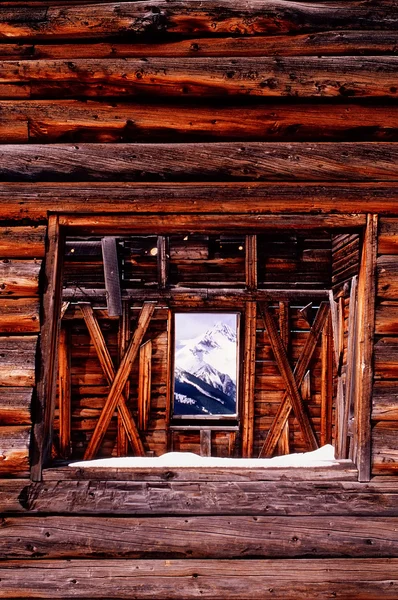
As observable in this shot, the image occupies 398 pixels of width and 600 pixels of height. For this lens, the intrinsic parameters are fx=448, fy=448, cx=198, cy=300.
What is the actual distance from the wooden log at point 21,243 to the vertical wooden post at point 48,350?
0.17 ft

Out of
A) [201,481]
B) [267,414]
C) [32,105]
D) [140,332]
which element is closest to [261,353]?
[267,414]

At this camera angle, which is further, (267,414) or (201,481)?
(267,414)

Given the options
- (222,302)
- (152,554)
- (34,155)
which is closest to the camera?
(152,554)

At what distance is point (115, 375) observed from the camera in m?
7.09

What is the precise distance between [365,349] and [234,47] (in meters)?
1.97

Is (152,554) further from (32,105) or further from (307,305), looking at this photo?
(307,305)

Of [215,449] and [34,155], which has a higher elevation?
A: [34,155]

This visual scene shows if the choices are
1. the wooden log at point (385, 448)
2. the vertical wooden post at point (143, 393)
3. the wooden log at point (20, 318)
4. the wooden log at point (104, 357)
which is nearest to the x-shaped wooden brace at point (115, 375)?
the wooden log at point (104, 357)

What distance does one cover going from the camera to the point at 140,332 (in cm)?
708

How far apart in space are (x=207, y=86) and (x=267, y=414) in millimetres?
5647

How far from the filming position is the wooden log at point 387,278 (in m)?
2.54

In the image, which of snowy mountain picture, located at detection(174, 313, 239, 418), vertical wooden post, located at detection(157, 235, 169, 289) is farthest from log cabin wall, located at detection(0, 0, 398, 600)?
snowy mountain picture, located at detection(174, 313, 239, 418)

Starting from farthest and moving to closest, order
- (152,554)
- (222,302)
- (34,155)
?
(222,302) < (34,155) < (152,554)

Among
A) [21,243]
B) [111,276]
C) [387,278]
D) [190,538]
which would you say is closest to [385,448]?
[387,278]
